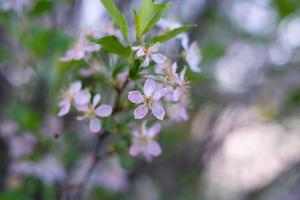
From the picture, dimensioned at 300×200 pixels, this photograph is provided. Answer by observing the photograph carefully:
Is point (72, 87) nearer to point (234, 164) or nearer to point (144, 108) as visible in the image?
point (144, 108)

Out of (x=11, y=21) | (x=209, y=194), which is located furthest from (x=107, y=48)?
(x=209, y=194)

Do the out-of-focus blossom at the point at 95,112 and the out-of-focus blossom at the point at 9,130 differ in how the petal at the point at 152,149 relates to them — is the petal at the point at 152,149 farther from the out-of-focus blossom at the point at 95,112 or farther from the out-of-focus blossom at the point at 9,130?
the out-of-focus blossom at the point at 9,130

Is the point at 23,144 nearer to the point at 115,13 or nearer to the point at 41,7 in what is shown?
the point at 41,7

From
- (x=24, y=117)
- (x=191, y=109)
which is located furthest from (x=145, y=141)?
(x=191, y=109)

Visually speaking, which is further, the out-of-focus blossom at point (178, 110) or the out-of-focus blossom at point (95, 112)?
the out-of-focus blossom at point (178, 110)

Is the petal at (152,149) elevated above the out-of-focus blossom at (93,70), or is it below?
below

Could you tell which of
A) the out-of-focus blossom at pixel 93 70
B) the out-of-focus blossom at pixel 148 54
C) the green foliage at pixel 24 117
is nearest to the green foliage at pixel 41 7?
the green foliage at pixel 24 117

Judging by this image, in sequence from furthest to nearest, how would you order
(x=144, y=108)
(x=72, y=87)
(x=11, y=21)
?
1. (x=11, y=21)
2. (x=72, y=87)
3. (x=144, y=108)

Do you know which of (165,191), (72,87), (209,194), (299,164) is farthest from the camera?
(209,194)
